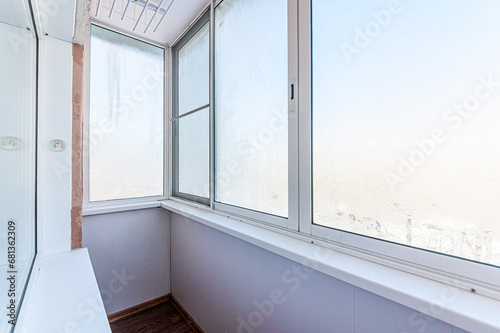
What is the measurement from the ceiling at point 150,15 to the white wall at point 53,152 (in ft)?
2.51

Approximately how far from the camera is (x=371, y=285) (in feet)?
2.36

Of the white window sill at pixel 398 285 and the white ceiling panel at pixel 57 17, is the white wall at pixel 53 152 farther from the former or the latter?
the white window sill at pixel 398 285

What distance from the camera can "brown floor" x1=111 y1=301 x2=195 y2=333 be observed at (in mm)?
1744

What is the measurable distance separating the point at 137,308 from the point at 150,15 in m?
2.47

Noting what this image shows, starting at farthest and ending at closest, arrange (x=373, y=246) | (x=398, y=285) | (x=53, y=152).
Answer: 1. (x=53, y=152)
2. (x=373, y=246)
3. (x=398, y=285)

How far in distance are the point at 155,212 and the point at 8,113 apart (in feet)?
5.27

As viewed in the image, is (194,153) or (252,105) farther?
(194,153)

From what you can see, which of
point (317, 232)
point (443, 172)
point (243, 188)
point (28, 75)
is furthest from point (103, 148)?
point (443, 172)

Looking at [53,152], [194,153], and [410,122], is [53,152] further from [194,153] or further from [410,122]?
[410,122]

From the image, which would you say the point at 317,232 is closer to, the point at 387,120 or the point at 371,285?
the point at 371,285

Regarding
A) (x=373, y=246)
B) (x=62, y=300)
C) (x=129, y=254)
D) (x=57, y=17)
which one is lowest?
(x=129, y=254)

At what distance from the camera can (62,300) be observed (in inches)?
27.7

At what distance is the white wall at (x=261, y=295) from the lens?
790 mm

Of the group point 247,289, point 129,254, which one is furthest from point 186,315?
point 247,289
